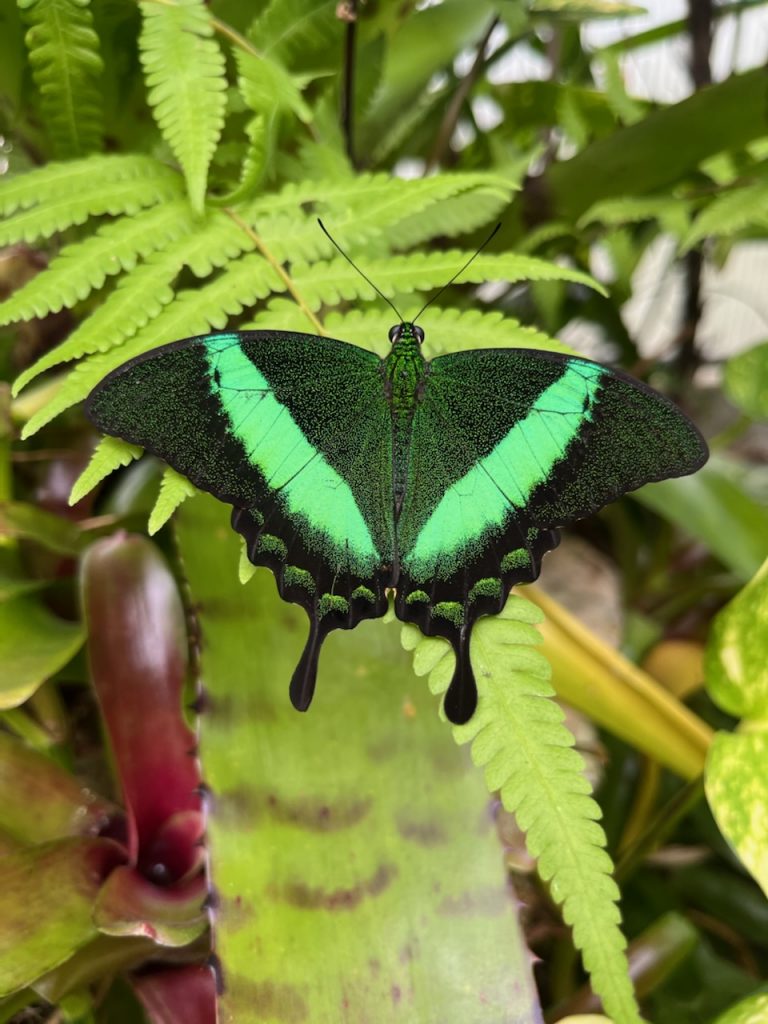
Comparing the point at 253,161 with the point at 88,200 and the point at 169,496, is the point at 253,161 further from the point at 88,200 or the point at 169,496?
the point at 169,496

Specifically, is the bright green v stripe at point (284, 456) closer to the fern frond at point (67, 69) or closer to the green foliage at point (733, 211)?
the fern frond at point (67, 69)

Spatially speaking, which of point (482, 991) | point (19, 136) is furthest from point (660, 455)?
point (19, 136)

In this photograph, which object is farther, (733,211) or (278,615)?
(733,211)

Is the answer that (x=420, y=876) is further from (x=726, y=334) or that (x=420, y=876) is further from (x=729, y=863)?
(x=726, y=334)

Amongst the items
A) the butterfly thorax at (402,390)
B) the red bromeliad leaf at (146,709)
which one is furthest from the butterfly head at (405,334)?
the red bromeliad leaf at (146,709)

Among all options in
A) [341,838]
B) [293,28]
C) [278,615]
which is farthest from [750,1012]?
[293,28]
